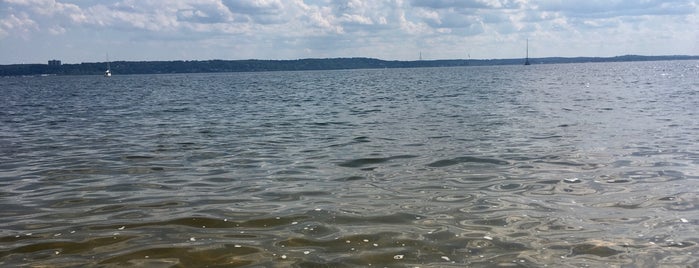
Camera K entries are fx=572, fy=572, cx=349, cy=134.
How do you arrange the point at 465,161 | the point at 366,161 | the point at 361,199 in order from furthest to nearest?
the point at 366,161, the point at 465,161, the point at 361,199

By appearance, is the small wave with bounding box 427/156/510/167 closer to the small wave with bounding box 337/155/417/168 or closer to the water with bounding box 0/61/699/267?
the water with bounding box 0/61/699/267

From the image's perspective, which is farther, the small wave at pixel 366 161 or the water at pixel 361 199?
the small wave at pixel 366 161

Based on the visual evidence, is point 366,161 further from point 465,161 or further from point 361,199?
point 361,199

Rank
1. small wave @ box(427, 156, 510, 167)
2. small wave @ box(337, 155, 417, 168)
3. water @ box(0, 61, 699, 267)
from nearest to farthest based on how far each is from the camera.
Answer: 1. water @ box(0, 61, 699, 267)
2. small wave @ box(427, 156, 510, 167)
3. small wave @ box(337, 155, 417, 168)

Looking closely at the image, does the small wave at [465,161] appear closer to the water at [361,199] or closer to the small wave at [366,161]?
the water at [361,199]

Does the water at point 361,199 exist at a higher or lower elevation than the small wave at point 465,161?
lower

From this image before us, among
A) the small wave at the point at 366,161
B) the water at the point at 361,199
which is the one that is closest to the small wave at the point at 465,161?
the water at the point at 361,199

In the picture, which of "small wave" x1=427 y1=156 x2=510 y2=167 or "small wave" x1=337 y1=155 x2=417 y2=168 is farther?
"small wave" x1=337 y1=155 x2=417 y2=168

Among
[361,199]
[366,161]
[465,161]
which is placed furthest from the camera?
[366,161]

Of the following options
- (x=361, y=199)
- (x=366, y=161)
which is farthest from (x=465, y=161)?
(x=361, y=199)

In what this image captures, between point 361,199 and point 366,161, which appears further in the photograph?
point 366,161

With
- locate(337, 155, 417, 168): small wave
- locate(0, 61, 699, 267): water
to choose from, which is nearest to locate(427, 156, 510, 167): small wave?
locate(0, 61, 699, 267): water

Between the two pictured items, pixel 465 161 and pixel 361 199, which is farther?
pixel 465 161

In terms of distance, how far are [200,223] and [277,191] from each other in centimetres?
247
